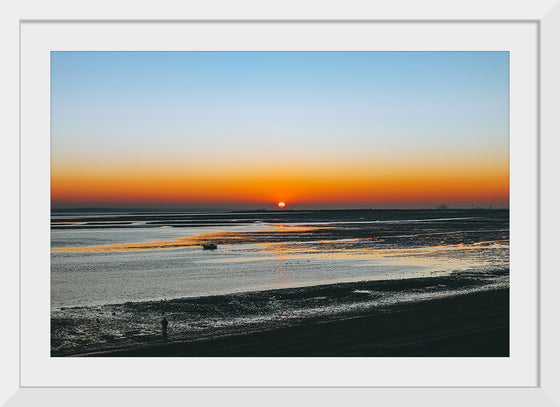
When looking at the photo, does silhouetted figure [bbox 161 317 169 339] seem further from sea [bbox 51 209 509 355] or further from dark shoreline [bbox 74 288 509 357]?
dark shoreline [bbox 74 288 509 357]

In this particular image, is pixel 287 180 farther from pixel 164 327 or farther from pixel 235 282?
pixel 164 327

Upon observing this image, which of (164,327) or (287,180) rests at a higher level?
(287,180)

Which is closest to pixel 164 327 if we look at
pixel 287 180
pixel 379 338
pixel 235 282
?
pixel 379 338

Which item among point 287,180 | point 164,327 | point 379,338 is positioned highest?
point 287,180

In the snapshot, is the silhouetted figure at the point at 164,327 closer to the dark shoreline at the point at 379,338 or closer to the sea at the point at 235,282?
the sea at the point at 235,282

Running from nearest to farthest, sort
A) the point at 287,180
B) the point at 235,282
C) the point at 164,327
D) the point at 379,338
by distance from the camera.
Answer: the point at 379,338 → the point at 164,327 → the point at 235,282 → the point at 287,180
